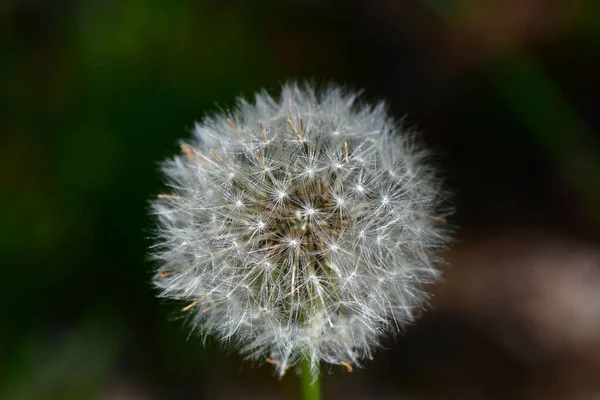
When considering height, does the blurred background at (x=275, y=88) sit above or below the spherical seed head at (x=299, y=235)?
above

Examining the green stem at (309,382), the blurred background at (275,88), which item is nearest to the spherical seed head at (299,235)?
the green stem at (309,382)

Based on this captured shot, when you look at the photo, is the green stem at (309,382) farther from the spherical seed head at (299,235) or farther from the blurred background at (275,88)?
the blurred background at (275,88)

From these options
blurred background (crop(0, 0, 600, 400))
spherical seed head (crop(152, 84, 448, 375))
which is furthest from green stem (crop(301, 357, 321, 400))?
blurred background (crop(0, 0, 600, 400))

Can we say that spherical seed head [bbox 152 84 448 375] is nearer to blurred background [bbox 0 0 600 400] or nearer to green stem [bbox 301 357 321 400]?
green stem [bbox 301 357 321 400]

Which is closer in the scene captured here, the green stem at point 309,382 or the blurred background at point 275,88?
the green stem at point 309,382

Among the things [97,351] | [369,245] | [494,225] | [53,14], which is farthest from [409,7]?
[97,351]

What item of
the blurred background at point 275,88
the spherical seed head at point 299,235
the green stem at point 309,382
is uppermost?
the blurred background at point 275,88
